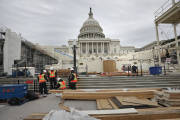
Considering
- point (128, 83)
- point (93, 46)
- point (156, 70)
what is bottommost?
point (128, 83)

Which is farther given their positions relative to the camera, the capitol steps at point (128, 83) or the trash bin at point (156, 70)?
the trash bin at point (156, 70)

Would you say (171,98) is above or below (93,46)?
below

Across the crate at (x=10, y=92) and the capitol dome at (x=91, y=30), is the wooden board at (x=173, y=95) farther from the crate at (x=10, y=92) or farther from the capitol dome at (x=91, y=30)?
the capitol dome at (x=91, y=30)

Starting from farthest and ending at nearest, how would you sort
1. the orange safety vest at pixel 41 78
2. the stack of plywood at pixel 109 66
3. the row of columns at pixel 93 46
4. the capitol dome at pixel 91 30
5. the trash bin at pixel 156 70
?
the capitol dome at pixel 91 30, the row of columns at pixel 93 46, the stack of plywood at pixel 109 66, the trash bin at pixel 156 70, the orange safety vest at pixel 41 78

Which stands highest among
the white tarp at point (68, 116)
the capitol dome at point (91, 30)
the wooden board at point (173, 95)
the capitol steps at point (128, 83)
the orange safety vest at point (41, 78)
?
the capitol dome at point (91, 30)

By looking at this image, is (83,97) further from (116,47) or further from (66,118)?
(116,47)

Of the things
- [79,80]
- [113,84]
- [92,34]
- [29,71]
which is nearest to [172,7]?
[113,84]

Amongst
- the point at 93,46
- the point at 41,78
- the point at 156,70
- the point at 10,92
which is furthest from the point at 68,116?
the point at 93,46

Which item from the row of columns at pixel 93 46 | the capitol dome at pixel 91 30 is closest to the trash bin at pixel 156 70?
the row of columns at pixel 93 46

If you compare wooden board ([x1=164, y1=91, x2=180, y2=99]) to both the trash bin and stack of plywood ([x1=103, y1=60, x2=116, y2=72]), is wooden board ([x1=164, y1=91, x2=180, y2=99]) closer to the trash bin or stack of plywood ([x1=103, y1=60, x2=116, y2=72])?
the trash bin

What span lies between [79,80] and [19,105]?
4824 millimetres

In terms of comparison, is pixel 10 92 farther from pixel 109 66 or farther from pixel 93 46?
pixel 93 46

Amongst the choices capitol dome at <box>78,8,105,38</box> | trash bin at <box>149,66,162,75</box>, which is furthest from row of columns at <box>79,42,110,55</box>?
trash bin at <box>149,66,162,75</box>

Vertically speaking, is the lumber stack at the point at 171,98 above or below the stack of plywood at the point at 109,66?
below
